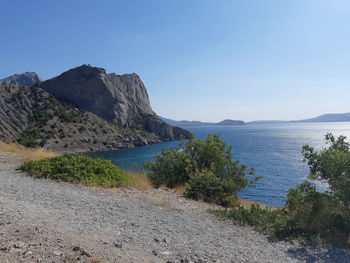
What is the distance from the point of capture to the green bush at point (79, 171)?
35.0 ft

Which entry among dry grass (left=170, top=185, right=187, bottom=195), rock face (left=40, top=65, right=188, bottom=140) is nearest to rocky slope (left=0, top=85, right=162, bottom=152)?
rock face (left=40, top=65, right=188, bottom=140)

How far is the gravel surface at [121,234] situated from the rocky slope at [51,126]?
76217 millimetres

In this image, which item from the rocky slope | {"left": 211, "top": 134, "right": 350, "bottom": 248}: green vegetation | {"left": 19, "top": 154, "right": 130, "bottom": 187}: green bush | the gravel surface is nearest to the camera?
the gravel surface

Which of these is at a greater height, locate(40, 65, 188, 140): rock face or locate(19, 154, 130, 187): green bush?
locate(40, 65, 188, 140): rock face

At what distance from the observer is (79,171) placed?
1120cm

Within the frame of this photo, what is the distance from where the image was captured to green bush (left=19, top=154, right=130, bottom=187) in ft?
35.0

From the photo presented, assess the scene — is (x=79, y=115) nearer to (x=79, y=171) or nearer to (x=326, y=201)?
(x=79, y=171)

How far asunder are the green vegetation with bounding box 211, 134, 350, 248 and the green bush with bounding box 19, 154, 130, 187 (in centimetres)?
484

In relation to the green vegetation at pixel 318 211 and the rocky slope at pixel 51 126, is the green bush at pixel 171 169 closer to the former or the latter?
the green vegetation at pixel 318 211

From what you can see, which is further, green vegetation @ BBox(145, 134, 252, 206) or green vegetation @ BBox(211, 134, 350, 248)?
green vegetation @ BBox(145, 134, 252, 206)

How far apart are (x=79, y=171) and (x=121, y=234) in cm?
654

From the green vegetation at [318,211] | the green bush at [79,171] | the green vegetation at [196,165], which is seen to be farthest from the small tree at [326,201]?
the green bush at [79,171]

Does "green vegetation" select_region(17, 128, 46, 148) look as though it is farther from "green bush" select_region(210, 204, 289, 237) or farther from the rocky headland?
"green bush" select_region(210, 204, 289, 237)

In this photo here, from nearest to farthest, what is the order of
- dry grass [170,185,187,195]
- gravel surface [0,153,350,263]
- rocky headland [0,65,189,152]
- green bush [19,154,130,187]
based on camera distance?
gravel surface [0,153,350,263], green bush [19,154,130,187], dry grass [170,185,187,195], rocky headland [0,65,189,152]
